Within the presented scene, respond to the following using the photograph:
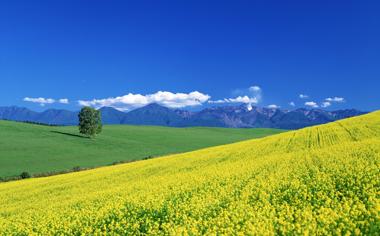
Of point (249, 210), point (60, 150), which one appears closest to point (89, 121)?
point (60, 150)

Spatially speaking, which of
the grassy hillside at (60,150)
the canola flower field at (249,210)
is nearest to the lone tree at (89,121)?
the grassy hillside at (60,150)

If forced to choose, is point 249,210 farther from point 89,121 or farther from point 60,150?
point 89,121

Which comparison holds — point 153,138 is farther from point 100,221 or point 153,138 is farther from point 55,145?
point 100,221

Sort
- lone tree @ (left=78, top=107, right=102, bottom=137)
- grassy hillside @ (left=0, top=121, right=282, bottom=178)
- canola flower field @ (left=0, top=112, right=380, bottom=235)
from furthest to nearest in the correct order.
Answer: lone tree @ (left=78, top=107, right=102, bottom=137) < grassy hillside @ (left=0, top=121, right=282, bottom=178) < canola flower field @ (left=0, top=112, right=380, bottom=235)

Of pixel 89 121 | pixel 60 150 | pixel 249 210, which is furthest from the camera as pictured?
pixel 89 121

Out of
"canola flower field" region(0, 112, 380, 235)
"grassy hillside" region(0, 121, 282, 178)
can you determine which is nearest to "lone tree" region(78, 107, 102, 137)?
"grassy hillside" region(0, 121, 282, 178)

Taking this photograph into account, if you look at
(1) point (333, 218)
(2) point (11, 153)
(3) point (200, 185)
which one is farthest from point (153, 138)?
(1) point (333, 218)

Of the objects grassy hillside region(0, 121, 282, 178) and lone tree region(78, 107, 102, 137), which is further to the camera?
lone tree region(78, 107, 102, 137)

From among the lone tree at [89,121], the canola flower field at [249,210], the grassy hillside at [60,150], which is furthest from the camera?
the lone tree at [89,121]

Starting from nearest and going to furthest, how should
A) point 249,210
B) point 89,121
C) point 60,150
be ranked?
point 249,210, point 60,150, point 89,121

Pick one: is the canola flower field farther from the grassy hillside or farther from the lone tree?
the lone tree

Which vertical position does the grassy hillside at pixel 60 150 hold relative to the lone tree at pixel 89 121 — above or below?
below

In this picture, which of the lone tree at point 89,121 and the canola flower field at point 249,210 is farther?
the lone tree at point 89,121

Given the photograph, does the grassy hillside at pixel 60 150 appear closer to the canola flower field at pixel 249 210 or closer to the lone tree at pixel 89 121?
the lone tree at pixel 89 121
